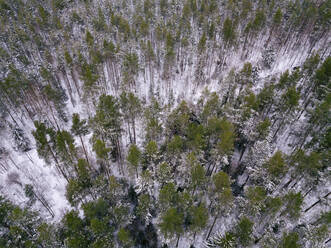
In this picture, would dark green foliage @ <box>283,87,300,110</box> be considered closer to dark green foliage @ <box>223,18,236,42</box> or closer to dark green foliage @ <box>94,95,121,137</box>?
dark green foliage @ <box>223,18,236,42</box>

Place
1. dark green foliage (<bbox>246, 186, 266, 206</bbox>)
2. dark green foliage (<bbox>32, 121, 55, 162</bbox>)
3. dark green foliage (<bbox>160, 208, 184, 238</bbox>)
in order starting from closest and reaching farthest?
dark green foliage (<bbox>160, 208, 184, 238</bbox>), dark green foliage (<bbox>246, 186, 266, 206</bbox>), dark green foliage (<bbox>32, 121, 55, 162</bbox>)

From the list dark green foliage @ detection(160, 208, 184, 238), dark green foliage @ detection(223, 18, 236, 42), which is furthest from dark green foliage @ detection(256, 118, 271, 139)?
dark green foliage @ detection(223, 18, 236, 42)

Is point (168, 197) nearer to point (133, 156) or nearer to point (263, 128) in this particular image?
point (133, 156)

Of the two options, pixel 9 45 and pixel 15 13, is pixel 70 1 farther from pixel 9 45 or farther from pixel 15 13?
pixel 9 45

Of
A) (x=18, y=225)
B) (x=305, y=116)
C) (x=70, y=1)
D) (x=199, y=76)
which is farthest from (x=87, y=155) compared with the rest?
(x=70, y=1)

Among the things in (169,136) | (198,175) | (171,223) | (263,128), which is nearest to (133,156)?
(198,175)

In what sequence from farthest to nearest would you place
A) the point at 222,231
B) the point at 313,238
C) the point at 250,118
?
1. the point at 250,118
2. the point at 222,231
3. the point at 313,238

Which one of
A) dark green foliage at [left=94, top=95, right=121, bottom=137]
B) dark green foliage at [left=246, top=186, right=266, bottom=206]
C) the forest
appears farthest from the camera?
dark green foliage at [left=94, top=95, right=121, bottom=137]

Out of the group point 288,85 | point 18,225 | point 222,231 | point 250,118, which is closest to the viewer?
point 18,225
